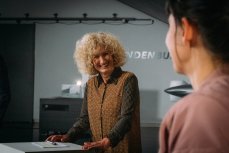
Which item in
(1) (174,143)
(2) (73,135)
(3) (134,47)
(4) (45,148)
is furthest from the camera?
(3) (134,47)

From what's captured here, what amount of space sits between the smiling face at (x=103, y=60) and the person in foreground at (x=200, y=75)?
1.52m

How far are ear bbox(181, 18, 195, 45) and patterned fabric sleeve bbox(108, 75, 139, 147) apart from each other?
139 cm

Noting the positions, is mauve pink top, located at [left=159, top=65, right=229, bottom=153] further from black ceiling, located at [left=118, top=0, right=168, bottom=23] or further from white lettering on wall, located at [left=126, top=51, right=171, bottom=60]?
white lettering on wall, located at [left=126, top=51, right=171, bottom=60]

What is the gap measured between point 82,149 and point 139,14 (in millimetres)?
5161

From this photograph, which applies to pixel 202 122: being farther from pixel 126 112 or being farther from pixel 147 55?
pixel 147 55

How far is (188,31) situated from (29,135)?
5766 millimetres

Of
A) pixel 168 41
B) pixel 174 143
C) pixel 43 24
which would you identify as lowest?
pixel 174 143

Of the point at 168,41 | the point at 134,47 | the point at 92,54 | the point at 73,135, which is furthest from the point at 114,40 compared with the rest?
the point at 134,47

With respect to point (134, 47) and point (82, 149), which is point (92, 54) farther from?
point (134, 47)

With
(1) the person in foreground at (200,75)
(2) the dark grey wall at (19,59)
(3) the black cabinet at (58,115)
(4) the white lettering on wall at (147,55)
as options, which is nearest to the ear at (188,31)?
(1) the person in foreground at (200,75)

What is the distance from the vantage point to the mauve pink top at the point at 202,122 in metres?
0.64

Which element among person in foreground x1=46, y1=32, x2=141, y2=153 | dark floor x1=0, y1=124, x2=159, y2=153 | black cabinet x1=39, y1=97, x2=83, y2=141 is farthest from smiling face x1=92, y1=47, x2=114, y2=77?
black cabinet x1=39, y1=97, x2=83, y2=141

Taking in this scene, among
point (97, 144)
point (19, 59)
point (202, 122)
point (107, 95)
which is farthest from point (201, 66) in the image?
point (19, 59)

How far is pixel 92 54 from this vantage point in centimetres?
229
